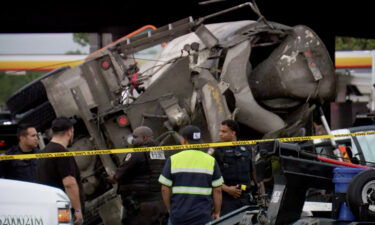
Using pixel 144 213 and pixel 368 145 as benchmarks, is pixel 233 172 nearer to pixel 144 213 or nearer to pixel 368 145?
pixel 144 213

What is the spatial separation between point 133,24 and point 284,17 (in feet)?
14.8

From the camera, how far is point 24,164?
8.86m

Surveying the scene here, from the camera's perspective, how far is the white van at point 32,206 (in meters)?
6.83

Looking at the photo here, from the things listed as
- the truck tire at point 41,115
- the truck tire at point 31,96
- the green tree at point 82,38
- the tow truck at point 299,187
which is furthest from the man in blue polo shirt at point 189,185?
the green tree at point 82,38

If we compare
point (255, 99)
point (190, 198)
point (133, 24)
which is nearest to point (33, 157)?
point (190, 198)

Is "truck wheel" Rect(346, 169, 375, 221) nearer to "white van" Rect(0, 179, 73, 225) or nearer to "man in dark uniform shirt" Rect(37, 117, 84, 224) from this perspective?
"white van" Rect(0, 179, 73, 225)

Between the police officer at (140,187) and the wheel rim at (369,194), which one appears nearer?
the wheel rim at (369,194)

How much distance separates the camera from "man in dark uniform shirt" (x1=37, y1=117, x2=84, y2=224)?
7.66 m

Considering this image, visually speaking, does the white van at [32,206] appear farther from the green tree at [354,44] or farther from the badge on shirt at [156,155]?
the green tree at [354,44]

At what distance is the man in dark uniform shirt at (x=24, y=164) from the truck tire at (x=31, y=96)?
2.02 metres

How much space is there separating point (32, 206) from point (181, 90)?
453 centimetres

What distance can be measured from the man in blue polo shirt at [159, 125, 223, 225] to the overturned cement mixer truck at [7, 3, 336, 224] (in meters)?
2.90

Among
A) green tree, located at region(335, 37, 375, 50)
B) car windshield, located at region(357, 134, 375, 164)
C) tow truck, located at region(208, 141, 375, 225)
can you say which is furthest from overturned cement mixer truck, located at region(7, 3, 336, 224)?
green tree, located at region(335, 37, 375, 50)

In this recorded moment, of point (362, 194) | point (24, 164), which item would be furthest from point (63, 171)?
point (362, 194)
